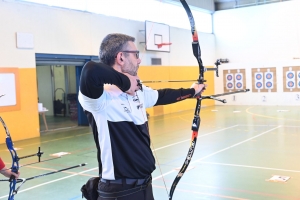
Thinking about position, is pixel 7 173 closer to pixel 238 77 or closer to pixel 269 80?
pixel 269 80

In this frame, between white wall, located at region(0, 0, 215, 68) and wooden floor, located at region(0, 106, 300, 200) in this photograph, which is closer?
wooden floor, located at region(0, 106, 300, 200)

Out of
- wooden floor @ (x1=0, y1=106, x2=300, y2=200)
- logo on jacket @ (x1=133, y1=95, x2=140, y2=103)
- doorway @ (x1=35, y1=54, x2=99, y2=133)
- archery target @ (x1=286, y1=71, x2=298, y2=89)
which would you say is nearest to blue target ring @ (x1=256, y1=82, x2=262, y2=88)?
archery target @ (x1=286, y1=71, x2=298, y2=89)

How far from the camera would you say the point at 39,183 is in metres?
3.92

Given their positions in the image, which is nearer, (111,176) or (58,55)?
(111,176)

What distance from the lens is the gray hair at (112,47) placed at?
4.67 feet

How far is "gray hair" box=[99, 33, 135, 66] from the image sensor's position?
1423 millimetres

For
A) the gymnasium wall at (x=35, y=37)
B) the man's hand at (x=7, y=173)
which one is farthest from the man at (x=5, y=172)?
the gymnasium wall at (x=35, y=37)

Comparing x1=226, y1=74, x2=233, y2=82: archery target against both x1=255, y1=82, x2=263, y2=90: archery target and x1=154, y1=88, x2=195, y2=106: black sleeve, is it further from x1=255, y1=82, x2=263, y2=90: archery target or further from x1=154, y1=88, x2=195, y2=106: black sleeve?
Answer: x1=154, y1=88, x2=195, y2=106: black sleeve

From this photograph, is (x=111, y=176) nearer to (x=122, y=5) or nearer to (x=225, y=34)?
(x=122, y=5)

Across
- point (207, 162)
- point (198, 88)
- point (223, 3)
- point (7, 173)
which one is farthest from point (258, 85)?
point (7, 173)

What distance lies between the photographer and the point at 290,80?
12469mm

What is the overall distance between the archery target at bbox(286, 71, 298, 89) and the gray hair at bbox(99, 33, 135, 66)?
471 inches

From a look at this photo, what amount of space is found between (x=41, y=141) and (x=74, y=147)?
105cm

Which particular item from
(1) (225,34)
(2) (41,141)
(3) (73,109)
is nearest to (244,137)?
(2) (41,141)
